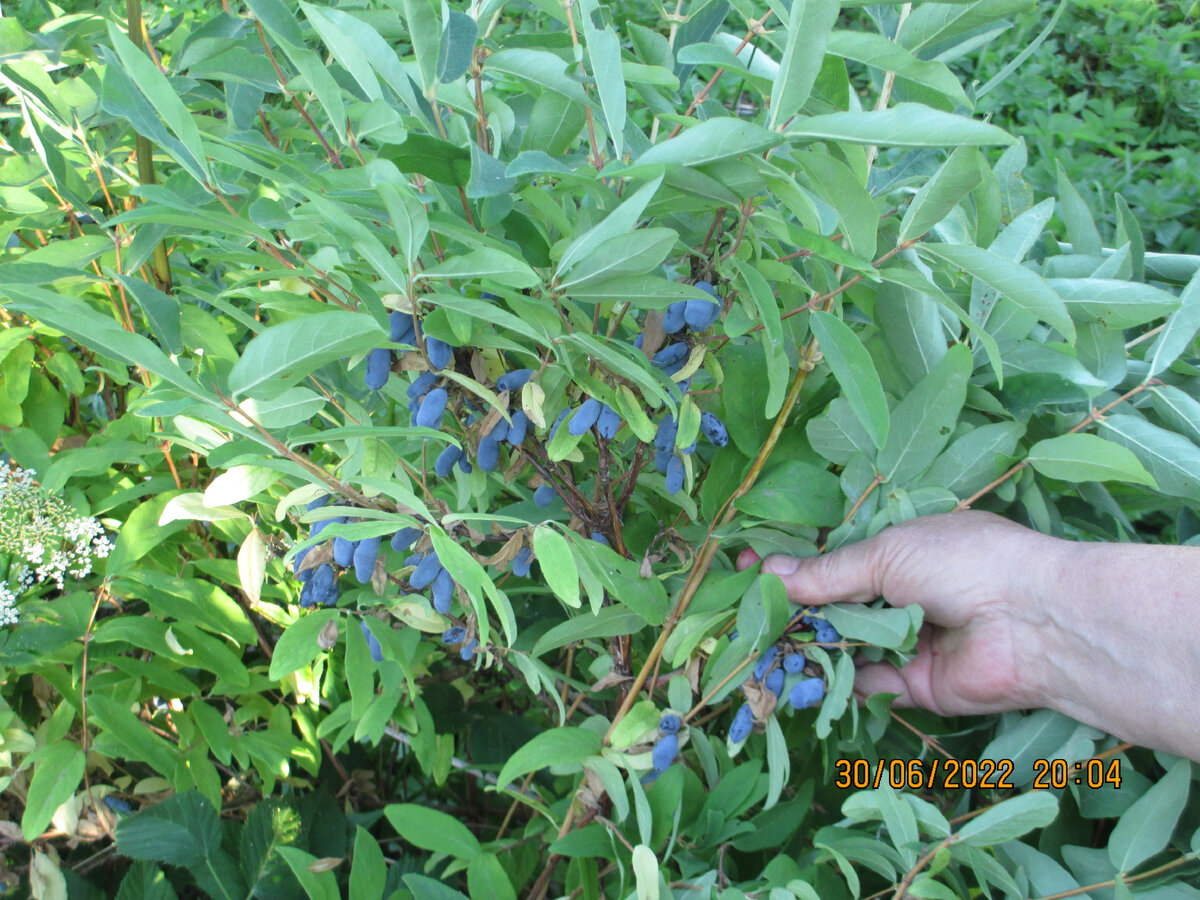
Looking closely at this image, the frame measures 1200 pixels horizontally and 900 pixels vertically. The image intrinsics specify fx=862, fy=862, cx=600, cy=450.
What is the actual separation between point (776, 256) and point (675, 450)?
16 centimetres

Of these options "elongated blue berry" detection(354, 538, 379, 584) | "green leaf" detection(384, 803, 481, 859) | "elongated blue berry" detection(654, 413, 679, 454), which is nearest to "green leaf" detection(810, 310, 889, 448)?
"elongated blue berry" detection(654, 413, 679, 454)

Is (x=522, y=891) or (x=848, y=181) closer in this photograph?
(x=848, y=181)

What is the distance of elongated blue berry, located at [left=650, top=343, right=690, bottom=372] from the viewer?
2.00ft

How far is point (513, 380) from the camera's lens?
1.92 ft

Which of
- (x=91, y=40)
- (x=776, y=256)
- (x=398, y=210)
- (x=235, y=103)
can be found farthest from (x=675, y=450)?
(x=91, y=40)

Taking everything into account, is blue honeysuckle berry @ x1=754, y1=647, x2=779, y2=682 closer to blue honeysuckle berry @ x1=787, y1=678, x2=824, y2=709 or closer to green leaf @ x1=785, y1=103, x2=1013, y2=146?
blue honeysuckle berry @ x1=787, y1=678, x2=824, y2=709

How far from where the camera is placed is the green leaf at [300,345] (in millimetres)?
463

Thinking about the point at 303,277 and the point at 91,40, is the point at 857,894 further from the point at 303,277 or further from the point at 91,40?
the point at 91,40

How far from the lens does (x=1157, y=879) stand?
0.69 metres

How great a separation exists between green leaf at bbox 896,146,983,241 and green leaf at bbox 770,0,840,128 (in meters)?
0.11

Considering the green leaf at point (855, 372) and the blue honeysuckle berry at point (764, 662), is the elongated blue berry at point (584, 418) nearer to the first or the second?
the green leaf at point (855, 372)

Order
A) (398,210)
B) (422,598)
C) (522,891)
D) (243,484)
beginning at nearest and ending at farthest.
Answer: (398,210) → (243,484) → (422,598) → (522,891)

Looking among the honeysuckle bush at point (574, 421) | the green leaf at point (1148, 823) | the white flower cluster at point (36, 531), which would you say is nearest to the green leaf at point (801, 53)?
the honeysuckle bush at point (574, 421)

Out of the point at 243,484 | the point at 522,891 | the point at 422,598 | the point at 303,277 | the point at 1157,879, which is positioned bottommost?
the point at 522,891
